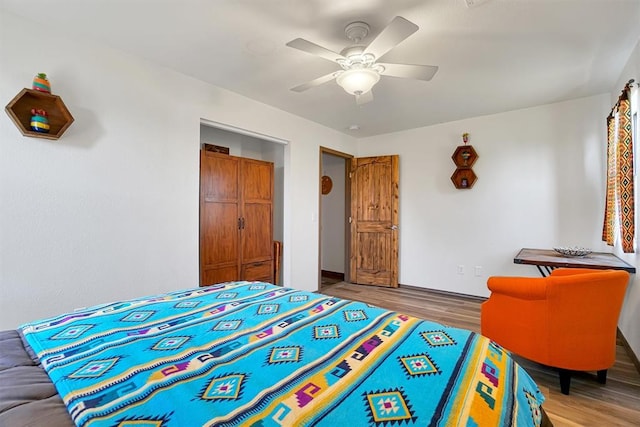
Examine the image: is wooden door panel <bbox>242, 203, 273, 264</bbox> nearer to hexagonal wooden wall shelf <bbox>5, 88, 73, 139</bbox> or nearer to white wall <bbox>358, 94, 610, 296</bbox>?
hexagonal wooden wall shelf <bbox>5, 88, 73, 139</bbox>

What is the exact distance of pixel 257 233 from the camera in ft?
12.7

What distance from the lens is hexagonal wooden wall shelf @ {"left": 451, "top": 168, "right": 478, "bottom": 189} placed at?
4012 millimetres

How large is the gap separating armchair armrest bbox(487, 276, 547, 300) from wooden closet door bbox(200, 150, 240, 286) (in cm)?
270

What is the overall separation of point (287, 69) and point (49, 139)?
1.85 m

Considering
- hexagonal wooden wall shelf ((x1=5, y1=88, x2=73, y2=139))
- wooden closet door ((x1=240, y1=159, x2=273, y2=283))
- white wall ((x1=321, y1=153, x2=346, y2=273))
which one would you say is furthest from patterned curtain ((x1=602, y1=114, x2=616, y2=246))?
hexagonal wooden wall shelf ((x1=5, y1=88, x2=73, y2=139))

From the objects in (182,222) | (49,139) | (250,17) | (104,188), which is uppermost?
(250,17)

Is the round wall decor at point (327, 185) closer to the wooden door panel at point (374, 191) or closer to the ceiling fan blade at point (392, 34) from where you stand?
the wooden door panel at point (374, 191)

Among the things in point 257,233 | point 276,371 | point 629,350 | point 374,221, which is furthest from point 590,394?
point 257,233

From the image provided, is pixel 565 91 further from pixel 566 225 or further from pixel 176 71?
pixel 176 71

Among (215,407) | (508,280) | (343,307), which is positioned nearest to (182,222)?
(343,307)

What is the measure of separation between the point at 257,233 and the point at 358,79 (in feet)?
7.97

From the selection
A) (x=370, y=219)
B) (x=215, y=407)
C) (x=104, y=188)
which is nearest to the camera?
(x=215, y=407)

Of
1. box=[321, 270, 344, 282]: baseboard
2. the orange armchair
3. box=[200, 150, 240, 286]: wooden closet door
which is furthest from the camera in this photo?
box=[321, 270, 344, 282]: baseboard

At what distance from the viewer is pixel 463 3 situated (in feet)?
5.92
